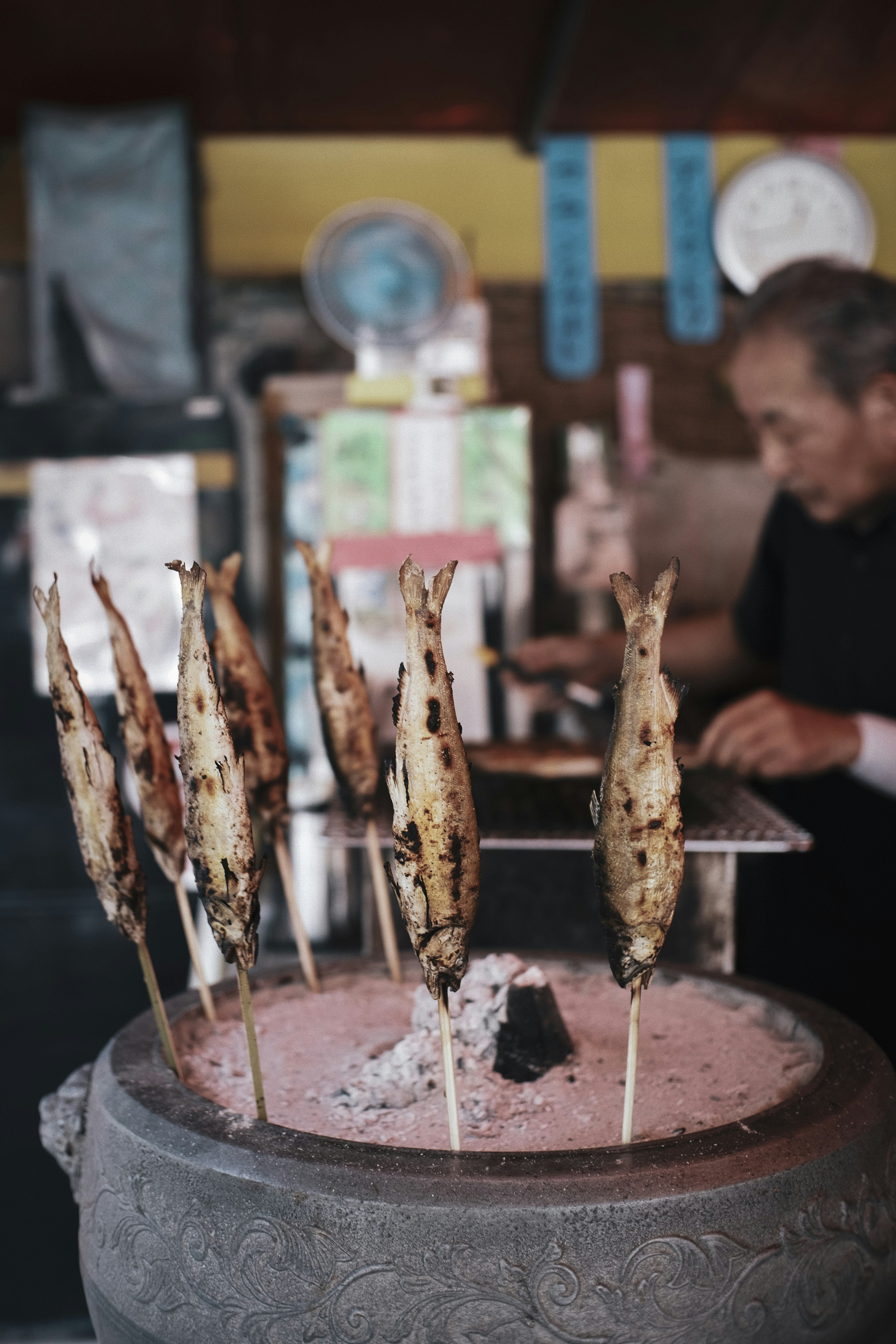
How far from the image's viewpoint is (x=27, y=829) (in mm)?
3367

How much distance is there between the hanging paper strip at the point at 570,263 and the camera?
4113mm

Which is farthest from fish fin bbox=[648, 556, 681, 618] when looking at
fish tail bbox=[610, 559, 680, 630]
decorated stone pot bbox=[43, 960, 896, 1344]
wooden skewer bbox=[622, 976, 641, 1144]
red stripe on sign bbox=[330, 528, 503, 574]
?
red stripe on sign bbox=[330, 528, 503, 574]

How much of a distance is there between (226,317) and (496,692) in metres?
1.91

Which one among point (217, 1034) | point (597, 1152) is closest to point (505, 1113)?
point (597, 1152)

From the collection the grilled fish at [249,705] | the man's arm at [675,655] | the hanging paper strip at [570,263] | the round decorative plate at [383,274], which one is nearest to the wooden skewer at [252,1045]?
→ the grilled fish at [249,705]

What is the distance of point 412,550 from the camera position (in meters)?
3.35

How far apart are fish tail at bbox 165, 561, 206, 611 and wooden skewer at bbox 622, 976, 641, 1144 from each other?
0.52 metres

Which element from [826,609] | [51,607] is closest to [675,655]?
[826,609]

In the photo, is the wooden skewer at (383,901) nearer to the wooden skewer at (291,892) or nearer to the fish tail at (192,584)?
the wooden skewer at (291,892)

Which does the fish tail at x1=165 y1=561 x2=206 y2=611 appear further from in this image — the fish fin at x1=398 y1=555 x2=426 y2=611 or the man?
the man

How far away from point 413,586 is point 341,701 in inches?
19.1

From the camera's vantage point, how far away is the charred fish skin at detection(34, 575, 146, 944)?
3.53 ft

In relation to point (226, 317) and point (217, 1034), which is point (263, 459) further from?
point (217, 1034)

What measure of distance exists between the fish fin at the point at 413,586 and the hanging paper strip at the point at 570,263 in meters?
3.53
